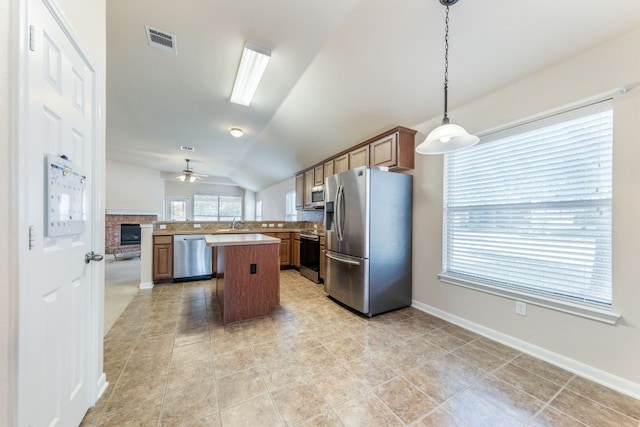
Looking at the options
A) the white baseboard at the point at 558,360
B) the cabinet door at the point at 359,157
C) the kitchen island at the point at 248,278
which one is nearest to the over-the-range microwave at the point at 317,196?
the cabinet door at the point at 359,157

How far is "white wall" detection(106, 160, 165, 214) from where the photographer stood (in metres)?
7.12

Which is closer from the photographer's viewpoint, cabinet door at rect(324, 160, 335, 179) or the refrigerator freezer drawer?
the refrigerator freezer drawer

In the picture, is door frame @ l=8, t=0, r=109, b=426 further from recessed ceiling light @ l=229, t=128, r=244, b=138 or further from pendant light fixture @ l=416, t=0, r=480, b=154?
recessed ceiling light @ l=229, t=128, r=244, b=138

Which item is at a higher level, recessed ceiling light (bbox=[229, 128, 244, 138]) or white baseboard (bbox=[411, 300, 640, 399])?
recessed ceiling light (bbox=[229, 128, 244, 138])

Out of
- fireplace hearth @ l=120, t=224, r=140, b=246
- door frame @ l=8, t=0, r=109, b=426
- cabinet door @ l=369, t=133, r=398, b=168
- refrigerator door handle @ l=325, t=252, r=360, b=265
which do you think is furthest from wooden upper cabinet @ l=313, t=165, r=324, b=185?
A: fireplace hearth @ l=120, t=224, r=140, b=246

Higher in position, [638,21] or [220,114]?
[220,114]

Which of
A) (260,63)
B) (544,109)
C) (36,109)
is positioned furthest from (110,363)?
(544,109)

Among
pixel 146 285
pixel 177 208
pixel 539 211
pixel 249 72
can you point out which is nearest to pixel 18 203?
pixel 249 72

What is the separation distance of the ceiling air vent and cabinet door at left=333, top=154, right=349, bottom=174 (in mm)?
2654

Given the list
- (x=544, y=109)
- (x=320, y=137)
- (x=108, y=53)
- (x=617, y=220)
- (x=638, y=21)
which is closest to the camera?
(x=638, y=21)

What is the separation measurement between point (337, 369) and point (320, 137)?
11.3 ft

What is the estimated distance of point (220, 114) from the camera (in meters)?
3.75

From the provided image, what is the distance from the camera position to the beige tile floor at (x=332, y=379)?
4.67 ft

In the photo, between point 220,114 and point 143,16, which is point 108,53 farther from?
point 220,114
